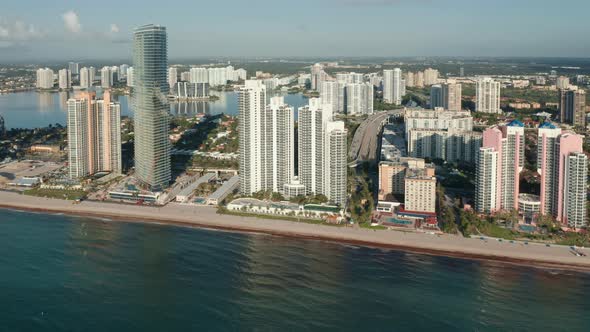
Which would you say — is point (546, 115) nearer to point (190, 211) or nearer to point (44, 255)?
point (190, 211)

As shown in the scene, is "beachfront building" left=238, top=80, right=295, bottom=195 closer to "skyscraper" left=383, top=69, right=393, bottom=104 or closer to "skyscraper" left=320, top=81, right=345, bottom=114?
"skyscraper" left=320, top=81, right=345, bottom=114

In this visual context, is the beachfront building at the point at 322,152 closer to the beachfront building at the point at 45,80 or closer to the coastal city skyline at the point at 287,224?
the coastal city skyline at the point at 287,224

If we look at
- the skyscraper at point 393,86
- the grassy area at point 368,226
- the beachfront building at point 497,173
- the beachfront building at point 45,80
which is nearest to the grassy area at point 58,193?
the grassy area at point 368,226

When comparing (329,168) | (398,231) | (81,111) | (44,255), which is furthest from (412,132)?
(44,255)

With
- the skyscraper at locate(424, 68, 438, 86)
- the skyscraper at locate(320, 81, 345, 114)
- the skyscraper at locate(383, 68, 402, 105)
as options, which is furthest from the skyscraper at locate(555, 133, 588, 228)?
the skyscraper at locate(424, 68, 438, 86)

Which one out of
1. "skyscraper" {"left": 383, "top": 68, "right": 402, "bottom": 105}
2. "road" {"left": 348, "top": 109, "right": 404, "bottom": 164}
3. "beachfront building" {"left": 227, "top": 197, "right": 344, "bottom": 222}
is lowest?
"beachfront building" {"left": 227, "top": 197, "right": 344, "bottom": 222}
